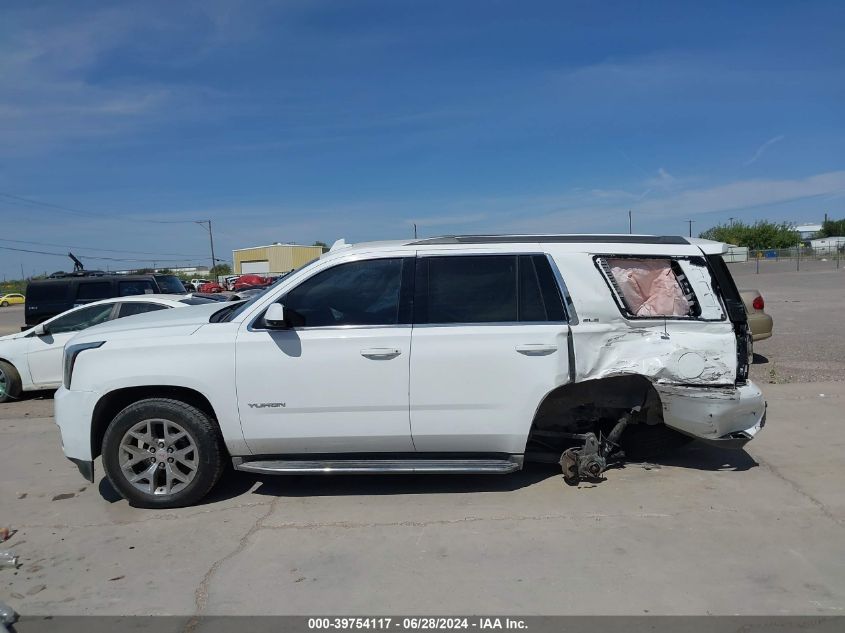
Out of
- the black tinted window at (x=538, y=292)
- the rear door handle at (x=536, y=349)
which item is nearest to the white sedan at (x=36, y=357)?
the black tinted window at (x=538, y=292)

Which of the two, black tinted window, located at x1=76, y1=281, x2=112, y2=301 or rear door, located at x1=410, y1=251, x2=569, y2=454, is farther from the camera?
black tinted window, located at x1=76, y1=281, x2=112, y2=301

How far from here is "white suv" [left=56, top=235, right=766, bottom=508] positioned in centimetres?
462

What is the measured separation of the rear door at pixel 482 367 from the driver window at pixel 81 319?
6.55 meters

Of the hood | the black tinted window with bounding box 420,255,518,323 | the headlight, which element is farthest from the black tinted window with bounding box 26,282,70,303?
the black tinted window with bounding box 420,255,518,323

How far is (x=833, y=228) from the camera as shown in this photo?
11031 cm

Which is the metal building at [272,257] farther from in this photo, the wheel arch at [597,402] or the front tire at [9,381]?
the wheel arch at [597,402]

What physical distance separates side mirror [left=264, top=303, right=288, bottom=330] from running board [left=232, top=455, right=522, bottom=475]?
988 millimetres

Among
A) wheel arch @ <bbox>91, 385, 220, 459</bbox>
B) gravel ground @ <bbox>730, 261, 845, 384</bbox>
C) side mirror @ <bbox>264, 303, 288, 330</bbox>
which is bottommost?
gravel ground @ <bbox>730, 261, 845, 384</bbox>

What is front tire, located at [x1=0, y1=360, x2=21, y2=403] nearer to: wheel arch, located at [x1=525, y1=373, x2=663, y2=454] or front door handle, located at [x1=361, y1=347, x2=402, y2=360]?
front door handle, located at [x1=361, y1=347, x2=402, y2=360]

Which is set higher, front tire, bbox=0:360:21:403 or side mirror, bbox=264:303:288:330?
side mirror, bbox=264:303:288:330
